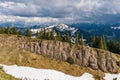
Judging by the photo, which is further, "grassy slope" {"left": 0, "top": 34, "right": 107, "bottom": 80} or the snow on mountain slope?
"grassy slope" {"left": 0, "top": 34, "right": 107, "bottom": 80}

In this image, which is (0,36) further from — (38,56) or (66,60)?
(66,60)

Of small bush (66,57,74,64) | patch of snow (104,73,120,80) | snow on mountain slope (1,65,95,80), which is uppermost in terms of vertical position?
small bush (66,57,74,64)

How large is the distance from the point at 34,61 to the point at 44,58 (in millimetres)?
7008

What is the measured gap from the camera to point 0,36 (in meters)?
123

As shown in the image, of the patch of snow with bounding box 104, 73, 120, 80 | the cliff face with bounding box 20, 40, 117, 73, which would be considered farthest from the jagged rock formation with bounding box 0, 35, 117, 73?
the patch of snow with bounding box 104, 73, 120, 80

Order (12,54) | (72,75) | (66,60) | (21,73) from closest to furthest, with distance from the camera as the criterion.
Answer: (21,73) < (72,75) < (12,54) < (66,60)

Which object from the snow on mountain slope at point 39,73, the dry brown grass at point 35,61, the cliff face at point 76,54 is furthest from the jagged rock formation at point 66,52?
the snow on mountain slope at point 39,73

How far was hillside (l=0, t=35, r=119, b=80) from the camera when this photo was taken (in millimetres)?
108188

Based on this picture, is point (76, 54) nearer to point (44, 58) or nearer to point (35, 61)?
point (44, 58)

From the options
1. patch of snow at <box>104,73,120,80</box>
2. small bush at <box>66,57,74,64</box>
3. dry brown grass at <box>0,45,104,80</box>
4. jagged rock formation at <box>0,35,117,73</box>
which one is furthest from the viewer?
jagged rock formation at <box>0,35,117,73</box>

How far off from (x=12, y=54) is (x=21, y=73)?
18.9 m

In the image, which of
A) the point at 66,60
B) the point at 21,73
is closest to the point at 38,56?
the point at 66,60

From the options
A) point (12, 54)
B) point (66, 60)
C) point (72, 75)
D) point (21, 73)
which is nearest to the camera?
point (21, 73)

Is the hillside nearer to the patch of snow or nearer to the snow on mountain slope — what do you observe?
the patch of snow
